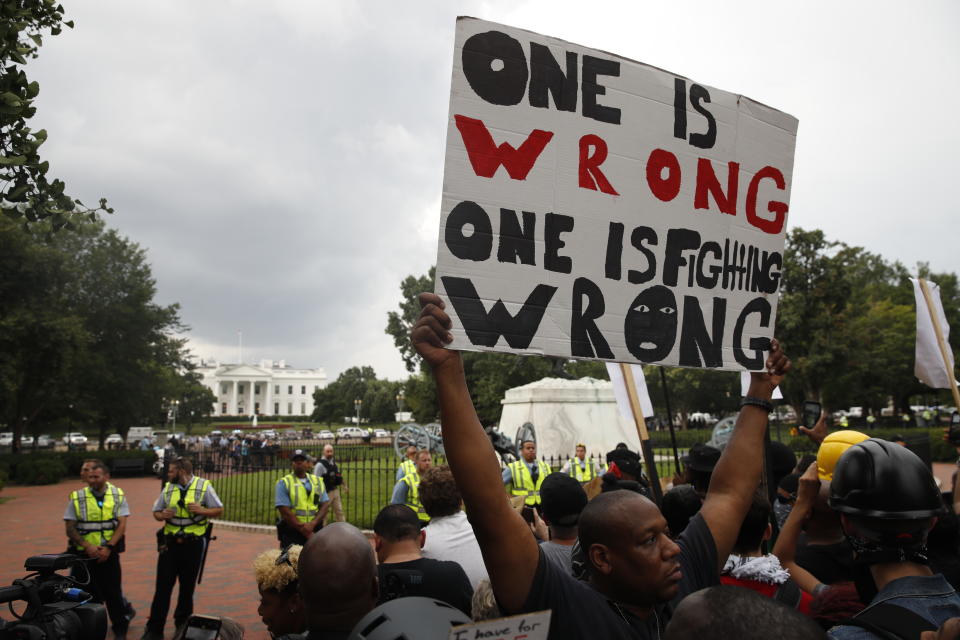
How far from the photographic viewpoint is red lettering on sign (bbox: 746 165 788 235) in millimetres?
3152

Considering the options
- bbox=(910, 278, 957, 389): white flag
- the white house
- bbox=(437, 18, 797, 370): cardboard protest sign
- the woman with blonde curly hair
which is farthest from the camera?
the white house

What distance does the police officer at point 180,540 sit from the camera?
6836 millimetres

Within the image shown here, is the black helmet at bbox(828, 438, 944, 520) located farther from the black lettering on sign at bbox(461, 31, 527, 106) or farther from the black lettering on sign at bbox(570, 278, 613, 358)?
the black lettering on sign at bbox(461, 31, 527, 106)

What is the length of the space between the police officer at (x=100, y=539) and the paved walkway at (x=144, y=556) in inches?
18.7

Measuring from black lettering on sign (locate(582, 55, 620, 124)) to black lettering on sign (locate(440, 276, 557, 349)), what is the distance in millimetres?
801

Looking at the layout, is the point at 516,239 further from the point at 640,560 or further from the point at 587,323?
the point at 640,560

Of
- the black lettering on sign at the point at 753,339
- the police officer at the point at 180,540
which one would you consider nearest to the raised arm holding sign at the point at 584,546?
the black lettering on sign at the point at 753,339

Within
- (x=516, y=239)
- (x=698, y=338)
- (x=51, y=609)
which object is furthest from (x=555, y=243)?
(x=51, y=609)

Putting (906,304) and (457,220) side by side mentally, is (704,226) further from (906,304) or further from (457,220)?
(906,304)

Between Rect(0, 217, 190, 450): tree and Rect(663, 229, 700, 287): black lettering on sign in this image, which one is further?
Rect(0, 217, 190, 450): tree

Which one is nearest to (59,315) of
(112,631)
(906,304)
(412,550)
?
(112,631)

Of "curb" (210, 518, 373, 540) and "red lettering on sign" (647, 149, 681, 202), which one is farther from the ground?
"red lettering on sign" (647, 149, 681, 202)

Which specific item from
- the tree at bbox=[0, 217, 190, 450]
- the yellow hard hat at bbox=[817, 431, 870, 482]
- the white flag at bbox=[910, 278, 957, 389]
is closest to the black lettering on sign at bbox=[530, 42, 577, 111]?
the yellow hard hat at bbox=[817, 431, 870, 482]

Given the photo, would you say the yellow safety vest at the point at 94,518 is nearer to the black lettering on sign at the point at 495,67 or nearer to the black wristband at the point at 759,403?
the black lettering on sign at the point at 495,67
